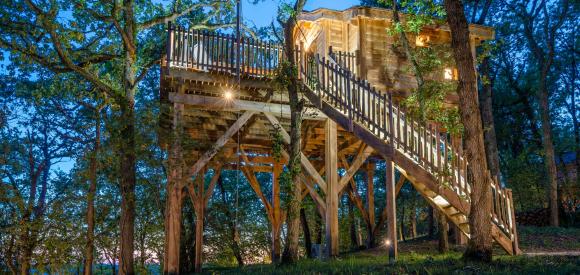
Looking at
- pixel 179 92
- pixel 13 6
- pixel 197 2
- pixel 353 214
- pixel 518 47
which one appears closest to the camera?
pixel 179 92

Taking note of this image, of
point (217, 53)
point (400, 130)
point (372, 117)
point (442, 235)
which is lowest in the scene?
point (442, 235)

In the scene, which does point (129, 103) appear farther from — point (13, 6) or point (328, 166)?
point (328, 166)

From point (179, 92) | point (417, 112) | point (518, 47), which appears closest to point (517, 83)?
point (518, 47)

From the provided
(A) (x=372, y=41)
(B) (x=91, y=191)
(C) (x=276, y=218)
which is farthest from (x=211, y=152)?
(A) (x=372, y=41)

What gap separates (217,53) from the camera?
12914 millimetres

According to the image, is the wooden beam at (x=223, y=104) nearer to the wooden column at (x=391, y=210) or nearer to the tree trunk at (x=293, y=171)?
the tree trunk at (x=293, y=171)

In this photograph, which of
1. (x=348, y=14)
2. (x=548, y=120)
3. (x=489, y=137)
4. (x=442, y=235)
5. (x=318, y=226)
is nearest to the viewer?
(x=442, y=235)

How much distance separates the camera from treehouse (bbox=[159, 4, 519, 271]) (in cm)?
1107

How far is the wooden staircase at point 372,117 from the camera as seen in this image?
1074cm

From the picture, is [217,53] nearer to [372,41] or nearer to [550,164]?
[372,41]

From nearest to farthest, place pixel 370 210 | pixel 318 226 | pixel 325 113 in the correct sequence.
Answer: pixel 325 113, pixel 370 210, pixel 318 226

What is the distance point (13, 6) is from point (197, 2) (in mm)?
6440

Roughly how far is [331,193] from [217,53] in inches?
186

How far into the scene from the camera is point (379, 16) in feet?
53.4
